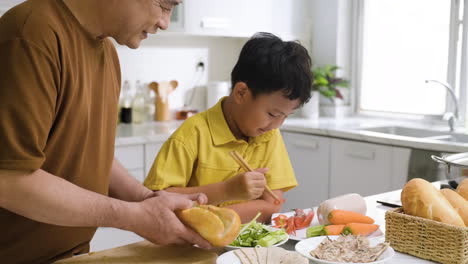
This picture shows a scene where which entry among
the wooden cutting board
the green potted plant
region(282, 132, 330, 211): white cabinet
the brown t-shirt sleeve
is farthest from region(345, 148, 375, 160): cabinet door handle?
the brown t-shirt sleeve

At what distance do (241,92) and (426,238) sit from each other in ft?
2.35

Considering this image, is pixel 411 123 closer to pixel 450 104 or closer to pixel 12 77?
pixel 450 104

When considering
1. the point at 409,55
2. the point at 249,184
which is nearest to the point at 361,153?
the point at 409,55

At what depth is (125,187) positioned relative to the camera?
57.4 inches

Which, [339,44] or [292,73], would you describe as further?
[339,44]

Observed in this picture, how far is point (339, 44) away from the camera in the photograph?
13.4ft

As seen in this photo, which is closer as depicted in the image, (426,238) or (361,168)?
(426,238)

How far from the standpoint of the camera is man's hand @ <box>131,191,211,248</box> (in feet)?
3.74

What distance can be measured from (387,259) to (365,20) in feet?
10.5

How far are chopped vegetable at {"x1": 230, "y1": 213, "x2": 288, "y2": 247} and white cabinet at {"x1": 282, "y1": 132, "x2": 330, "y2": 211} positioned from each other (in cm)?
211

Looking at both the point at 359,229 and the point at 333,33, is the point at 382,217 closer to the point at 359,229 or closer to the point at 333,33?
the point at 359,229

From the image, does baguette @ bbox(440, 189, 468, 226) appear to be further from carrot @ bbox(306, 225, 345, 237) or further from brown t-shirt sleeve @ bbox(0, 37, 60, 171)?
brown t-shirt sleeve @ bbox(0, 37, 60, 171)

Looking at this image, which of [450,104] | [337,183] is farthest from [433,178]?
[450,104]

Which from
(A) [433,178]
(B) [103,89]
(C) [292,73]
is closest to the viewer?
(B) [103,89]
